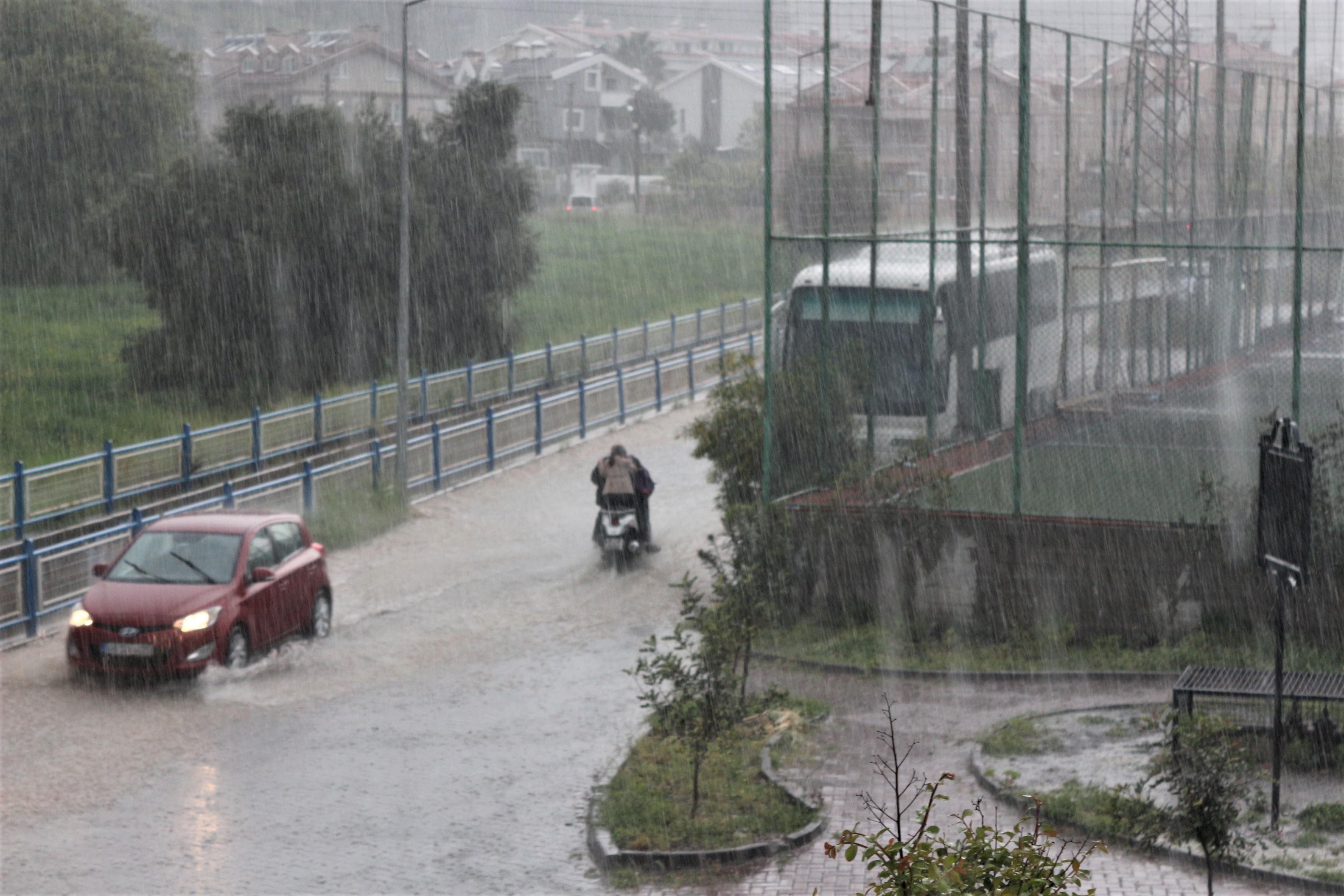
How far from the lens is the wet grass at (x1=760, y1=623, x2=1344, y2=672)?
434 inches

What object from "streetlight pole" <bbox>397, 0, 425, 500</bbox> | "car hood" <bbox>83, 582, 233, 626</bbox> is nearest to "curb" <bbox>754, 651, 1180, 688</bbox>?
"car hood" <bbox>83, 582, 233, 626</bbox>

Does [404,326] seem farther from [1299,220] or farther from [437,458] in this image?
[1299,220]

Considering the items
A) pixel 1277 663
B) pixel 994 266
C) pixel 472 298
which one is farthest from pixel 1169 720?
pixel 472 298

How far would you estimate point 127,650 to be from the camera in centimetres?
1166

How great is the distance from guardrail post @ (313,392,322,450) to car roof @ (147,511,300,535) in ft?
31.7

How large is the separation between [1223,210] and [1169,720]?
15.3 metres

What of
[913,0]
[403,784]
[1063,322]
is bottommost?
[403,784]

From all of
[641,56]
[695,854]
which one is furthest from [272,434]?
[641,56]

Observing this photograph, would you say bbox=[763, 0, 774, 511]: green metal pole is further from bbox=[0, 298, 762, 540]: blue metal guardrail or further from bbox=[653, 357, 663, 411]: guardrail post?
bbox=[653, 357, 663, 411]: guardrail post

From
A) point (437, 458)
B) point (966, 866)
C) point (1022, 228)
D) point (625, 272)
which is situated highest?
point (1022, 228)

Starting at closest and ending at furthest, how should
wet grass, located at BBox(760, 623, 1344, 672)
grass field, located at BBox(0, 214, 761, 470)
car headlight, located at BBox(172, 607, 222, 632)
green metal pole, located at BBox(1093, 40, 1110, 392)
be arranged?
wet grass, located at BBox(760, 623, 1344, 672), car headlight, located at BBox(172, 607, 222, 632), green metal pole, located at BBox(1093, 40, 1110, 392), grass field, located at BBox(0, 214, 761, 470)

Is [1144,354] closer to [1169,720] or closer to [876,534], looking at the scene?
[876,534]

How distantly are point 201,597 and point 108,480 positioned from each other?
700 cm

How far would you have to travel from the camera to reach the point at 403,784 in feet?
31.2
